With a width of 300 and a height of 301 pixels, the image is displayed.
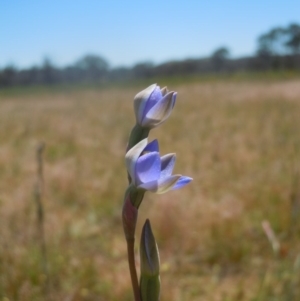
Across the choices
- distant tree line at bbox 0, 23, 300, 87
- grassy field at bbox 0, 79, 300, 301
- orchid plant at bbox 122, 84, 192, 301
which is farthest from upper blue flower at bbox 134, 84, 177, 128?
distant tree line at bbox 0, 23, 300, 87

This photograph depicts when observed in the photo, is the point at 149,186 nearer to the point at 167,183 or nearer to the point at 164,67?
the point at 167,183

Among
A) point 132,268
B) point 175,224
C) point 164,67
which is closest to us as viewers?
point 132,268

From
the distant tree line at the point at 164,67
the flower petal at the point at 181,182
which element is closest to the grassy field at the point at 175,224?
the flower petal at the point at 181,182

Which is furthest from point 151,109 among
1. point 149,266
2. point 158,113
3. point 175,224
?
point 175,224

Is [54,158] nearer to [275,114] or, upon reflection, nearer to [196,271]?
[196,271]

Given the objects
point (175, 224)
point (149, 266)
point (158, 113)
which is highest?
point (158, 113)

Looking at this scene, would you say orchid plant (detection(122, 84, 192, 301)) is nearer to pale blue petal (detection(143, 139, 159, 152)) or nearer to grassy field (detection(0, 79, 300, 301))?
pale blue petal (detection(143, 139, 159, 152))

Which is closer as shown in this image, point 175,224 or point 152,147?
point 152,147
